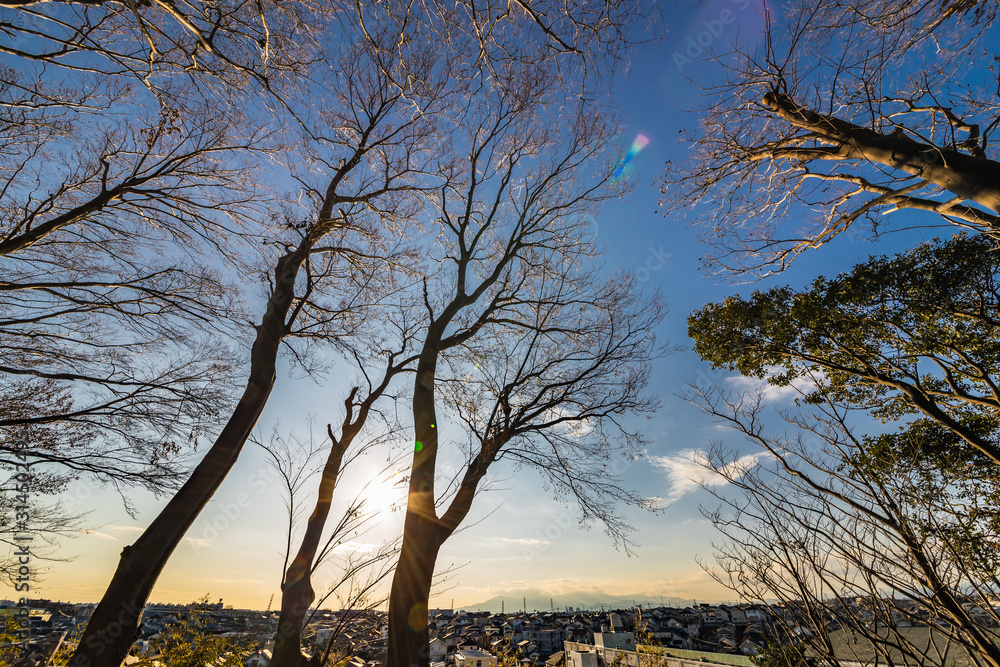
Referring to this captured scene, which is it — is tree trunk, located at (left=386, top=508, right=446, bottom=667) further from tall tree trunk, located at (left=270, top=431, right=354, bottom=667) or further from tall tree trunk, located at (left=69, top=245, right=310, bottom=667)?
tall tree trunk, located at (left=69, top=245, right=310, bottom=667)

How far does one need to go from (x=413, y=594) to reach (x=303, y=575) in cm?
299

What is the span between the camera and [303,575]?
606 centimetres

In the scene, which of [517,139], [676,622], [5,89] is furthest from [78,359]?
[676,622]

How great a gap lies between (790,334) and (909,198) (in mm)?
2924

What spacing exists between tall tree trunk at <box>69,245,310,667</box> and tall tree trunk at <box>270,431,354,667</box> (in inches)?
63.6

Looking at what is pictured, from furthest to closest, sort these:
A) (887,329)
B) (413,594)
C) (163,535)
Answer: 1. (887,329)
2. (413,594)
3. (163,535)

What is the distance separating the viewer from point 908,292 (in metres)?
5.79

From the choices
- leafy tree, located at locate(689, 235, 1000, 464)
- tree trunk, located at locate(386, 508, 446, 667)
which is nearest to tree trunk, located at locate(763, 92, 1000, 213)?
leafy tree, located at locate(689, 235, 1000, 464)

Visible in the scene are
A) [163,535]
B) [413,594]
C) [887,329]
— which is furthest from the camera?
[887,329]

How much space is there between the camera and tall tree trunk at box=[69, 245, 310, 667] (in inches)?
119

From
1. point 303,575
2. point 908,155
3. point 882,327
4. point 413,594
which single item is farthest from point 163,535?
point 882,327

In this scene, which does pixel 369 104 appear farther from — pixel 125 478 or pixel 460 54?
pixel 125 478

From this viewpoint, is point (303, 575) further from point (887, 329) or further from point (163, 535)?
point (887, 329)

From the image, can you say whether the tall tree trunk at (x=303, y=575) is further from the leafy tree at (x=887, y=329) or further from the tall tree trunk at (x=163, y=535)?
the leafy tree at (x=887, y=329)
